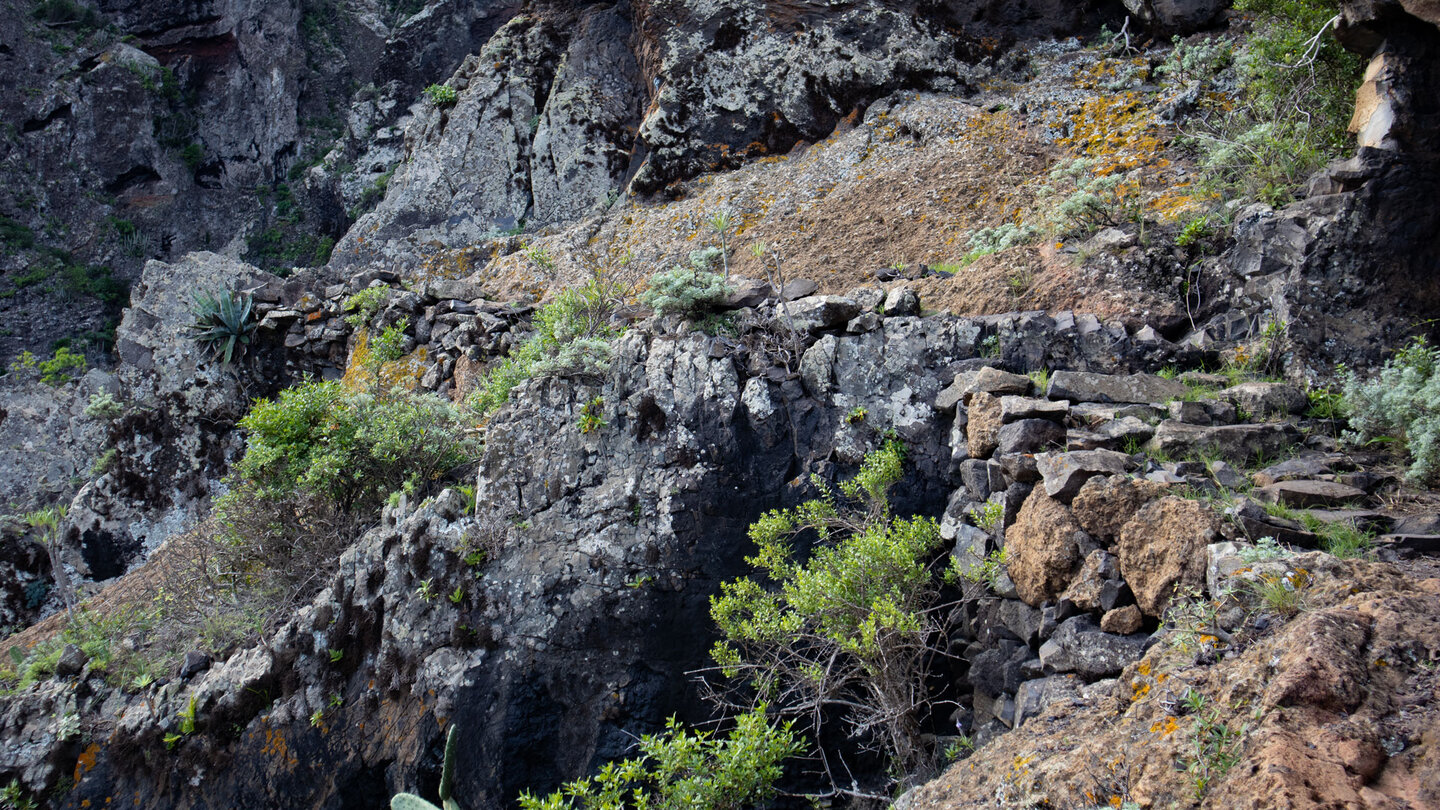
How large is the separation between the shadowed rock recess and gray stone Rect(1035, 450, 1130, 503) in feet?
0.10

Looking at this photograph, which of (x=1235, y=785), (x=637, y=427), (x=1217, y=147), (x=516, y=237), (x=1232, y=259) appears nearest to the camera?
(x=1235, y=785)

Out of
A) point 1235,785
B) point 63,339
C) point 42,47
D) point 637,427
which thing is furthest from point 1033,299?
point 42,47

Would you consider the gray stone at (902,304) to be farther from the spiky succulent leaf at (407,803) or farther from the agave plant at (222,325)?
the agave plant at (222,325)

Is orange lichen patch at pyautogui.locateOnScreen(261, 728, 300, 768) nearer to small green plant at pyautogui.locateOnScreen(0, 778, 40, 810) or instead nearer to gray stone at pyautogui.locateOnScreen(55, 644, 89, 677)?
small green plant at pyautogui.locateOnScreen(0, 778, 40, 810)

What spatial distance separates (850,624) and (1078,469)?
1.60 m

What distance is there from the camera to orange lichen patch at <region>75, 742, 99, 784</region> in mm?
→ 6434

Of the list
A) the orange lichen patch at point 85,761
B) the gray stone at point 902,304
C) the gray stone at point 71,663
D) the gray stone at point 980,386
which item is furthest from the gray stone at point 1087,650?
the gray stone at point 71,663

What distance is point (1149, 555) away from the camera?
12.2ft

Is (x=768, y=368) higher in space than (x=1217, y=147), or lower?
lower

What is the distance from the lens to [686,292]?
263 inches

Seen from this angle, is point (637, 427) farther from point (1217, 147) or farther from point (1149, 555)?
point (1217, 147)

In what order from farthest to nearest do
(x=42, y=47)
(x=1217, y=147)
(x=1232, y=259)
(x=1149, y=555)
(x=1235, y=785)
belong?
1. (x=42, y=47)
2. (x=1217, y=147)
3. (x=1232, y=259)
4. (x=1149, y=555)
5. (x=1235, y=785)

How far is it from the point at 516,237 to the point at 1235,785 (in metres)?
11.4

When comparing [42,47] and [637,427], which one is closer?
[637,427]
